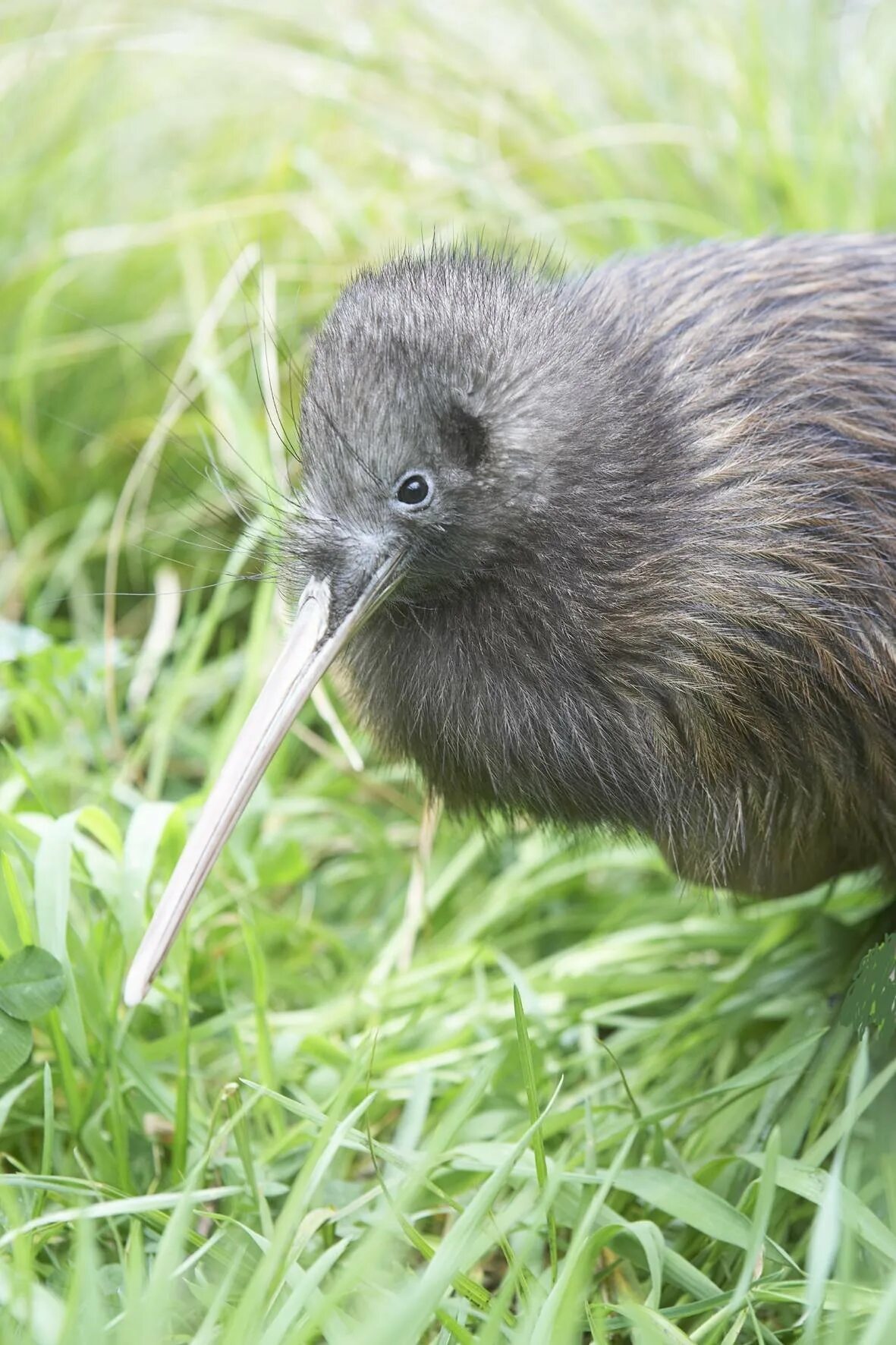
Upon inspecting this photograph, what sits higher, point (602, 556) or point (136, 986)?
point (602, 556)

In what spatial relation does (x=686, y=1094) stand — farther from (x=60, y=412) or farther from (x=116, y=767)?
(x=60, y=412)

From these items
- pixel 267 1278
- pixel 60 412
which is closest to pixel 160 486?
pixel 60 412

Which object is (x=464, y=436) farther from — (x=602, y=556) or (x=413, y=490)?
(x=602, y=556)

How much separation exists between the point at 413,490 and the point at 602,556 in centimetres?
25

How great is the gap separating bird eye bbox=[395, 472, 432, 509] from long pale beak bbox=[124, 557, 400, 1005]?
77 mm

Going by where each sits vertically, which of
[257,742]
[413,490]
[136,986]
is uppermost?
[413,490]

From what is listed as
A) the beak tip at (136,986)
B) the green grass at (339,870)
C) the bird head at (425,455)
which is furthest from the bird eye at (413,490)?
the beak tip at (136,986)

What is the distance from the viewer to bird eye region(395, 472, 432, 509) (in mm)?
1772

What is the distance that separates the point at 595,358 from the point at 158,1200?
1.17 meters

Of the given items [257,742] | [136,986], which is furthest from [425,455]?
[136,986]

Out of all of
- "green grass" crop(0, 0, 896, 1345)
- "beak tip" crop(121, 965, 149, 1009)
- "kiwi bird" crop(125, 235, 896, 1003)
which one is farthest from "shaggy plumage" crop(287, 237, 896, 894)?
"beak tip" crop(121, 965, 149, 1009)

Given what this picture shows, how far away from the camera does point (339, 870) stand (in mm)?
2758

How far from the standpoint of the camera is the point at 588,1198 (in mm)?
1803

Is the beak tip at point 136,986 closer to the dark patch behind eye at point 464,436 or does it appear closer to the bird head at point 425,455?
the bird head at point 425,455
